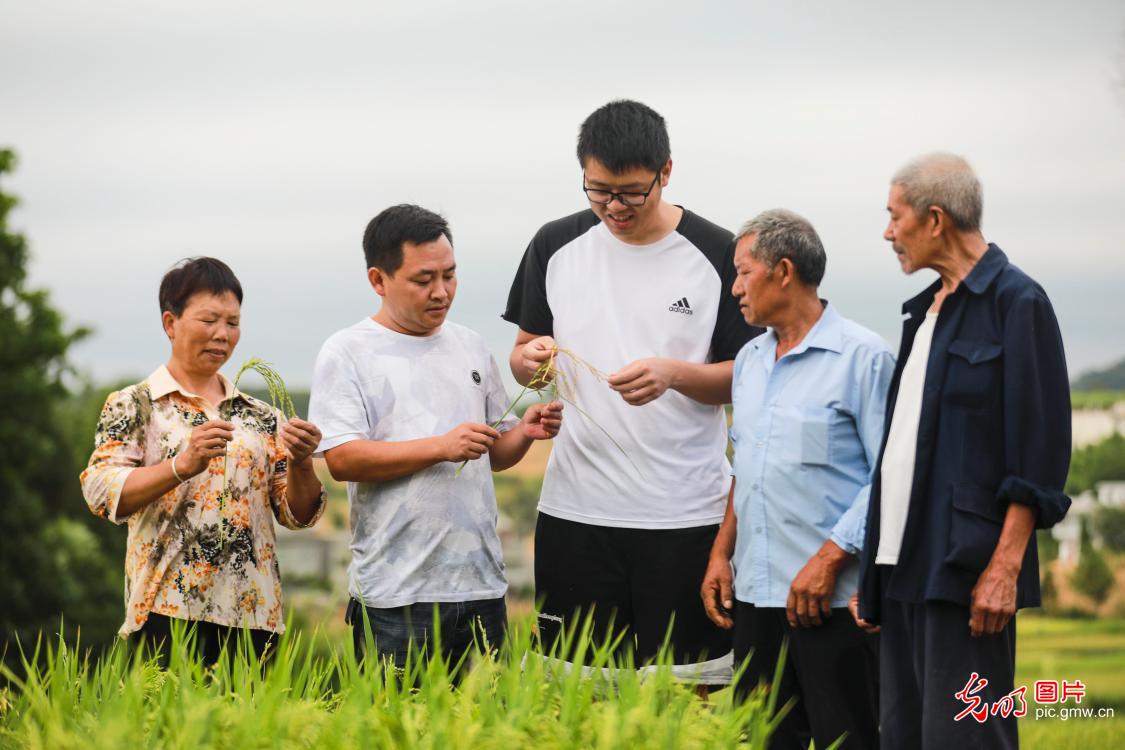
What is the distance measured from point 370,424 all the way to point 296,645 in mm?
939

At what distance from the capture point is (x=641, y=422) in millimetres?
4656

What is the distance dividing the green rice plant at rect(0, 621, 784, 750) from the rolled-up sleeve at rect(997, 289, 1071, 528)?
104 centimetres

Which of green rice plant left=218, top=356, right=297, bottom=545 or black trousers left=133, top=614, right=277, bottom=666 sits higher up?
green rice plant left=218, top=356, right=297, bottom=545

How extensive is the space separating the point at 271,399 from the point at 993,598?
2.80 metres

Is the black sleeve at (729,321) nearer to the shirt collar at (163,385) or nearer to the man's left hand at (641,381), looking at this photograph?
the man's left hand at (641,381)

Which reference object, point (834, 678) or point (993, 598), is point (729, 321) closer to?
point (834, 678)

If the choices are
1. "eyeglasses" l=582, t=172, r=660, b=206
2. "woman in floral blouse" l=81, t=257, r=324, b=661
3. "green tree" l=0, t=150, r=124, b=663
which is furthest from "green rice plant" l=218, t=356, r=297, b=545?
"green tree" l=0, t=150, r=124, b=663

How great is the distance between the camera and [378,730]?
3.38m

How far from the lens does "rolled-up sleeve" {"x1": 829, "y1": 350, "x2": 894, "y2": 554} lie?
4.07m

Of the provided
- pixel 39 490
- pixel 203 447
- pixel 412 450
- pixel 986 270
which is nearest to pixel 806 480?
pixel 986 270

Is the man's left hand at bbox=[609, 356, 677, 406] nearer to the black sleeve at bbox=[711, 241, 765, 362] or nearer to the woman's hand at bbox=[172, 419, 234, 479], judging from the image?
the black sleeve at bbox=[711, 241, 765, 362]

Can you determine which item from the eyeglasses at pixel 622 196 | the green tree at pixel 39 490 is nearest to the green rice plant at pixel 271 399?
the eyeglasses at pixel 622 196

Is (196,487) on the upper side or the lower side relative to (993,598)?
upper

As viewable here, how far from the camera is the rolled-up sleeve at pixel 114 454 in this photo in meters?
4.23
